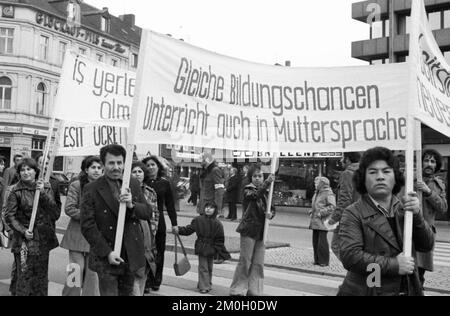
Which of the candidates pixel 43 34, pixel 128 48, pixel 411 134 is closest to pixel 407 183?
pixel 411 134

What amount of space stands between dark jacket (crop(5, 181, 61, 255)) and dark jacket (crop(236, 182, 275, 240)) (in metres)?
2.28

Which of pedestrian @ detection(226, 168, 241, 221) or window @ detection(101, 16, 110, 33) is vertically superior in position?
window @ detection(101, 16, 110, 33)

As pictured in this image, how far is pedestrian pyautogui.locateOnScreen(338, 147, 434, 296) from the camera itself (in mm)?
3340

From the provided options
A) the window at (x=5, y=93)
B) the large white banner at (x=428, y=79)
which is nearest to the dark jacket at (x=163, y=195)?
the large white banner at (x=428, y=79)

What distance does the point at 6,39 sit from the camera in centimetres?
4156

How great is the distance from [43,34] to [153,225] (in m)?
40.7

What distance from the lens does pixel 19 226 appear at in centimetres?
619

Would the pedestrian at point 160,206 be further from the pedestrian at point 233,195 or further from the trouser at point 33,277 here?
the pedestrian at point 233,195

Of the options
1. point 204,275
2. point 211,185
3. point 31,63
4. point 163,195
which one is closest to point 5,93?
point 31,63

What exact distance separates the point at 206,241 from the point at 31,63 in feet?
126

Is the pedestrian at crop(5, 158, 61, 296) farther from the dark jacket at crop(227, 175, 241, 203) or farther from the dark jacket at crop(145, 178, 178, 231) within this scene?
the dark jacket at crop(227, 175, 241, 203)

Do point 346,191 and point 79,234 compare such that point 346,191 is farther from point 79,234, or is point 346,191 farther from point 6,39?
point 6,39

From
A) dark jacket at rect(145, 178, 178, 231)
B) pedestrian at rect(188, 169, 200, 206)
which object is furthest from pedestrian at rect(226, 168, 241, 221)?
dark jacket at rect(145, 178, 178, 231)
